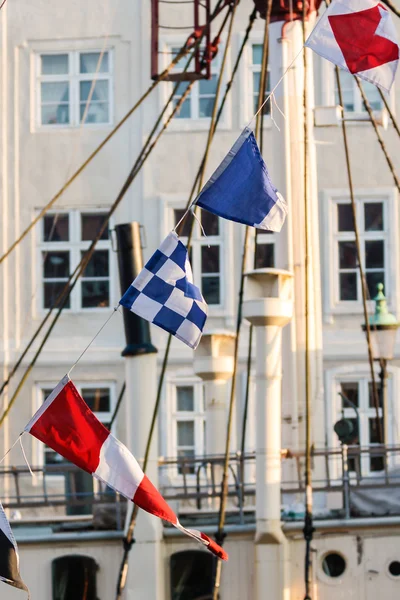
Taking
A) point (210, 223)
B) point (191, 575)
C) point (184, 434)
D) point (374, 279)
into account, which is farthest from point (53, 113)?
point (191, 575)

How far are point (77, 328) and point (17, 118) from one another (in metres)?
3.30

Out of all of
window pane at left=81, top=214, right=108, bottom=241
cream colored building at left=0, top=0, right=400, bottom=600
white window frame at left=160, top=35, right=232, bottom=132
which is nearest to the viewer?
cream colored building at left=0, top=0, right=400, bottom=600

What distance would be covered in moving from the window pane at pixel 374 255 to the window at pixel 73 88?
4.29m

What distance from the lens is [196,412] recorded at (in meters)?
23.8

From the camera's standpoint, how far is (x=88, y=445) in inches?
425

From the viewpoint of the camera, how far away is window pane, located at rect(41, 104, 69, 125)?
24.6 metres

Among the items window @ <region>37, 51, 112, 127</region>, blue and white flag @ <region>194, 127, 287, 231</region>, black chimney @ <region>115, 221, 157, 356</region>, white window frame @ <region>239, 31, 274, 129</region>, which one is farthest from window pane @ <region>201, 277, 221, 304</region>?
blue and white flag @ <region>194, 127, 287, 231</region>

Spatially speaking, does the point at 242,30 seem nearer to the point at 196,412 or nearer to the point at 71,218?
the point at 71,218

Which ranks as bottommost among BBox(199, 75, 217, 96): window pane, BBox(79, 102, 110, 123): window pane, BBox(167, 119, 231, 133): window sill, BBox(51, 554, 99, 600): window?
BBox(51, 554, 99, 600): window

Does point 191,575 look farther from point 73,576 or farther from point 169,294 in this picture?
point 169,294

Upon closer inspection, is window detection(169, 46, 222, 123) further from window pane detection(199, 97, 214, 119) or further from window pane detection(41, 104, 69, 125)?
window pane detection(41, 104, 69, 125)

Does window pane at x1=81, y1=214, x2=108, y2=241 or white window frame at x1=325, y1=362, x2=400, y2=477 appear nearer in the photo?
white window frame at x1=325, y1=362, x2=400, y2=477

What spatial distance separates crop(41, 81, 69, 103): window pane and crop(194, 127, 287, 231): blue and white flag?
14111 mm

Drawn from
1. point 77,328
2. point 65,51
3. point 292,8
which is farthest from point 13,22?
point 292,8
